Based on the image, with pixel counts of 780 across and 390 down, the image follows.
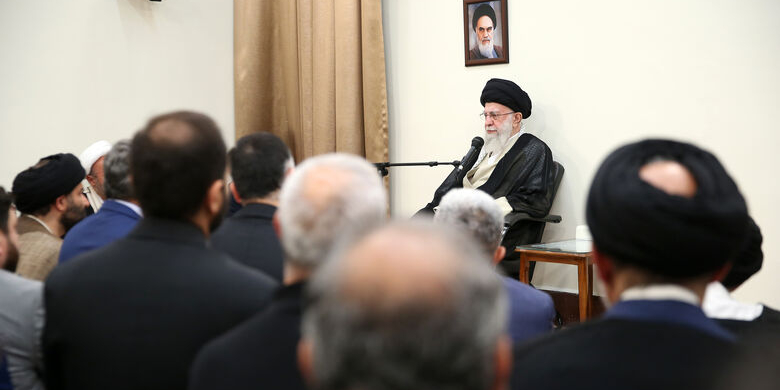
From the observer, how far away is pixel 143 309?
4.50 feet

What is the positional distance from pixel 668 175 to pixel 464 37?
13.5 feet

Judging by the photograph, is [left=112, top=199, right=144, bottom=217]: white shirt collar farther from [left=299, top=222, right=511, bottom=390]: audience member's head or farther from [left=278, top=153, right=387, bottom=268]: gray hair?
[left=299, top=222, right=511, bottom=390]: audience member's head

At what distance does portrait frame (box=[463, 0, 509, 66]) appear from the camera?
490 centimetres

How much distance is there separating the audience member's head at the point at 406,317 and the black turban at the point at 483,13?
4459 mm

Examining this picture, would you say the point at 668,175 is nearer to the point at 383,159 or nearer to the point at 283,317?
the point at 283,317

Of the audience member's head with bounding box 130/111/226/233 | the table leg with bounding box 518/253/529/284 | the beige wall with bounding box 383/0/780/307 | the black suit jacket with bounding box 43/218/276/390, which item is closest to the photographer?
the black suit jacket with bounding box 43/218/276/390

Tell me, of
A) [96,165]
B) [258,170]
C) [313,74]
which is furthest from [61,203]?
[313,74]

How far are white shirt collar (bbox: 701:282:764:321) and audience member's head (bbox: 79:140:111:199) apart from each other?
248 centimetres

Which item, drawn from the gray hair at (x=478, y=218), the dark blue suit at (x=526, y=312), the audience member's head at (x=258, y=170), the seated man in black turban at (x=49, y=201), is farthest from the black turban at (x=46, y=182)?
the dark blue suit at (x=526, y=312)

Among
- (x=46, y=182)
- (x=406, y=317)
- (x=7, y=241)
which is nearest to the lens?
(x=406, y=317)

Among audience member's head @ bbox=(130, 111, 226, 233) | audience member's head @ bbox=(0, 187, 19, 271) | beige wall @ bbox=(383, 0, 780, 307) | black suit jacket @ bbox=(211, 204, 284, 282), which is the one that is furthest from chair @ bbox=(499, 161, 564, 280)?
audience member's head @ bbox=(130, 111, 226, 233)

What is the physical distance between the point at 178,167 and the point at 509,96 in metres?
3.44

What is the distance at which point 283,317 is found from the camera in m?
1.16

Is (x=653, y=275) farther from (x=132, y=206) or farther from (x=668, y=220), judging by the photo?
(x=132, y=206)
